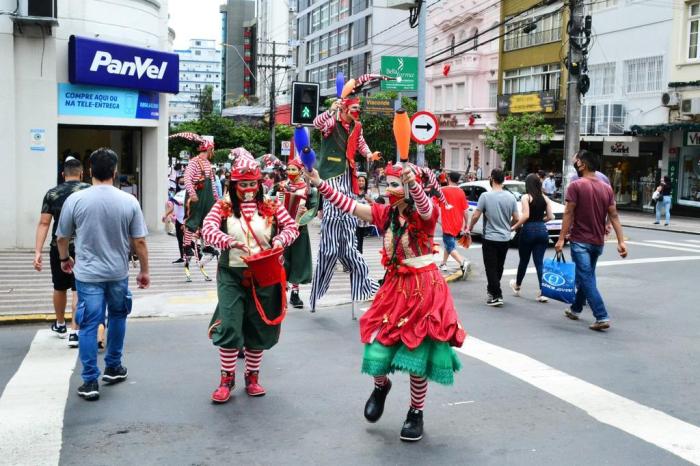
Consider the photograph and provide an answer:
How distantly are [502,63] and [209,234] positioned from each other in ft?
137

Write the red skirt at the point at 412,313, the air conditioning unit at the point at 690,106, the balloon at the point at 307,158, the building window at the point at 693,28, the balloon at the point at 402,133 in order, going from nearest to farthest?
the balloon at the point at 402,133
the red skirt at the point at 412,313
the balloon at the point at 307,158
the air conditioning unit at the point at 690,106
the building window at the point at 693,28

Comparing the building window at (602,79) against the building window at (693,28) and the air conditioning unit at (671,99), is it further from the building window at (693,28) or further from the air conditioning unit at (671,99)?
the building window at (693,28)

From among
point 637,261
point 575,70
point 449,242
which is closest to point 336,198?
point 449,242

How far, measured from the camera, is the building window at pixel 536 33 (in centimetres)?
4025

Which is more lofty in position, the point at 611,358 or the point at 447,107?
the point at 447,107

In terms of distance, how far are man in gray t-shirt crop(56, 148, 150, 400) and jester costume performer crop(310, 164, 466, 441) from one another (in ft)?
6.14

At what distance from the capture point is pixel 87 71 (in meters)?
15.2

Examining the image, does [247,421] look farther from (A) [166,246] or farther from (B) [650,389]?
(A) [166,246]

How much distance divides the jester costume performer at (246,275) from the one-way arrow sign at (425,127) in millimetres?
5077

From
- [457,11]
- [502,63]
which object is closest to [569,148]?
[502,63]

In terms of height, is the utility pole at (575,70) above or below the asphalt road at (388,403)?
above

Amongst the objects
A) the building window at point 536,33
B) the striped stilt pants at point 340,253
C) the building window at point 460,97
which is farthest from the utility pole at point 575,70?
the building window at point 460,97

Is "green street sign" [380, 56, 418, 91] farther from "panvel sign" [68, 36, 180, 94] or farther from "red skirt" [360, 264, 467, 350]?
"red skirt" [360, 264, 467, 350]

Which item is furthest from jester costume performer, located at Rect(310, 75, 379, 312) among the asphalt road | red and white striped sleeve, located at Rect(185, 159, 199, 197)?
red and white striped sleeve, located at Rect(185, 159, 199, 197)
